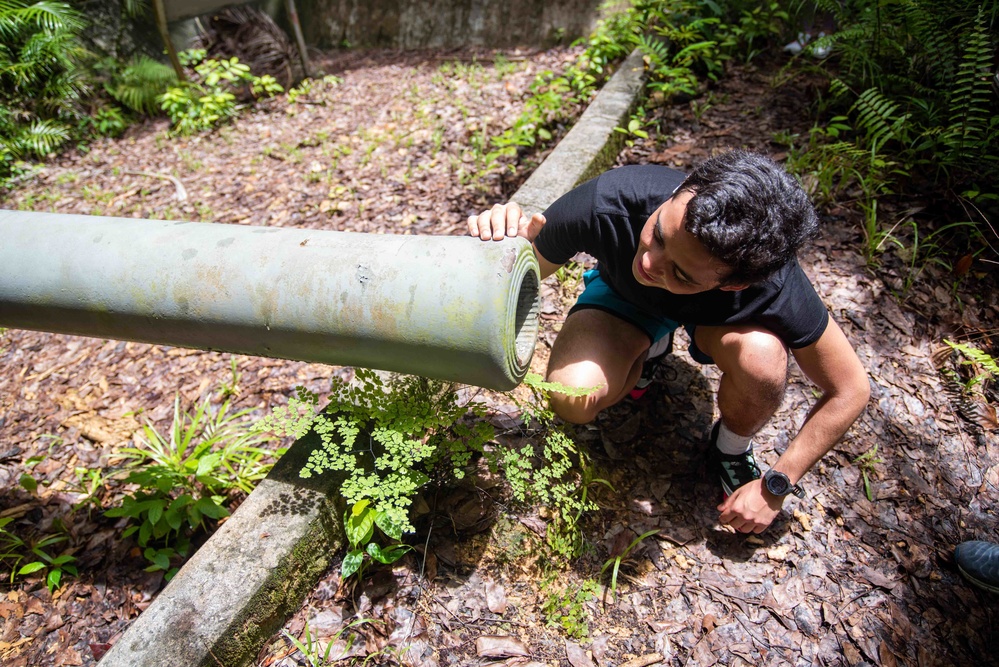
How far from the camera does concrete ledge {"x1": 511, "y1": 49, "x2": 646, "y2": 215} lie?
325 cm

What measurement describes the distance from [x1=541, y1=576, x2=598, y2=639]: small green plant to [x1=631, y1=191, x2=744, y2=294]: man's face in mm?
1173

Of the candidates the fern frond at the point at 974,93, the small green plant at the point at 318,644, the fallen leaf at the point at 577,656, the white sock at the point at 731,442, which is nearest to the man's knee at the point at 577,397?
the white sock at the point at 731,442

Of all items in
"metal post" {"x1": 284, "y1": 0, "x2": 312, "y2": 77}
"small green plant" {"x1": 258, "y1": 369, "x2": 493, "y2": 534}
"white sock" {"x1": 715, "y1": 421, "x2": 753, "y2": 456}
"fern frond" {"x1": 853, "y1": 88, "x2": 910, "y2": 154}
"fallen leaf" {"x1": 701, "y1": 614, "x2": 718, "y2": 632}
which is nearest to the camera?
"small green plant" {"x1": 258, "y1": 369, "x2": 493, "y2": 534}

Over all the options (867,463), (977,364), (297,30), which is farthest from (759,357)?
(297,30)

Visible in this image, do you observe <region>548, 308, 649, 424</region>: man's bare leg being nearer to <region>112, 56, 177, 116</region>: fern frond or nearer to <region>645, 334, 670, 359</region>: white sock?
<region>645, 334, 670, 359</region>: white sock

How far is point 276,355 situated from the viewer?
179 cm

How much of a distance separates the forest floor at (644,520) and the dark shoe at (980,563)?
0.20 feet

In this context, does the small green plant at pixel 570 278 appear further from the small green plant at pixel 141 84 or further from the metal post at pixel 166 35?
the small green plant at pixel 141 84

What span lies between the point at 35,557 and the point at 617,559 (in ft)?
7.98

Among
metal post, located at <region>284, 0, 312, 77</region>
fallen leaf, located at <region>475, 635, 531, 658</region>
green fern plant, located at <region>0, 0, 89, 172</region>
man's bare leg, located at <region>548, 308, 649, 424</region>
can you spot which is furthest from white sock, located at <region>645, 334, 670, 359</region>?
green fern plant, located at <region>0, 0, 89, 172</region>

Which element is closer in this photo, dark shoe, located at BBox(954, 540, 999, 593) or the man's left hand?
dark shoe, located at BBox(954, 540, 999, 593)

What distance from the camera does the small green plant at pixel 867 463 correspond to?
2469 mm

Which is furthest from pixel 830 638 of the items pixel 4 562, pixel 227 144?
pixel 227 144

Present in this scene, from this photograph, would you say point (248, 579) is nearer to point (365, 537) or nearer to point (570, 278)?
point (365, 537)
